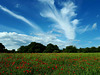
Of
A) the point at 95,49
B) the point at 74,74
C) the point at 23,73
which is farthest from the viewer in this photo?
the point at 95,49

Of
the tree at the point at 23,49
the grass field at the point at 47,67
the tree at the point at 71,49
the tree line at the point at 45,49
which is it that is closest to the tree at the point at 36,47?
the tree line at the point at 45,49

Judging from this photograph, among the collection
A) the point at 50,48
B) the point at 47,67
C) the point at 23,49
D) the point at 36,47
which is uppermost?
the point at 36,47

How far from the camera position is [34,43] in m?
47.8

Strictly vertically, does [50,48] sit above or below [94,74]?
above

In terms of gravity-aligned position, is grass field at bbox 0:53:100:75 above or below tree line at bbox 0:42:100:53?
below

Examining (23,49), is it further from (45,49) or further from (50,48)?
(50,48)

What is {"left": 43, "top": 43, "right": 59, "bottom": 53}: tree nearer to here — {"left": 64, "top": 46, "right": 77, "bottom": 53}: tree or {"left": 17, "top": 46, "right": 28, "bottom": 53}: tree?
{"left": 64, "top": 46, "right": 77, "bottom": 53}: tree

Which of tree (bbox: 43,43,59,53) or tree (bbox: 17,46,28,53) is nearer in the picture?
tree (bbox: 43,43,59,53)

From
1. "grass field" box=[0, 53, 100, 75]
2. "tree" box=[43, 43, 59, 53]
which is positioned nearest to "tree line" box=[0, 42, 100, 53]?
"tree" box=[43, 43, 59, 53]

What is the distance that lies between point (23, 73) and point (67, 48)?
43676 mm

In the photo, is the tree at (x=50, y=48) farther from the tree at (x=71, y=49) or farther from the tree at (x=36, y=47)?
the tree at (x=71, y=49)

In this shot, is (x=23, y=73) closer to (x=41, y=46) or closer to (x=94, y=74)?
(x=94, y=74)

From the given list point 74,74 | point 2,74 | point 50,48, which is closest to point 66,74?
point 74,74

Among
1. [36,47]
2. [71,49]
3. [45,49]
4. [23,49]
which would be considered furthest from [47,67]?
[23,49]
